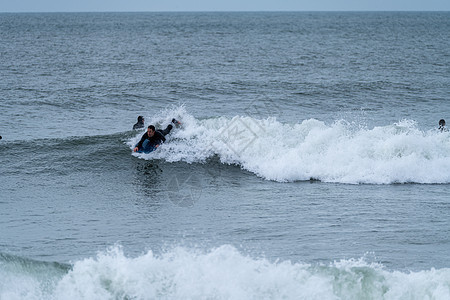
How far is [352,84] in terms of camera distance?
28.7 meters

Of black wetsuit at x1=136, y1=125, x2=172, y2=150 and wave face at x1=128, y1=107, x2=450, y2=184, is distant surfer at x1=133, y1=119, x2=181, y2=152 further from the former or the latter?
wave face at x1=128, y1=107, x2=450, y2=184

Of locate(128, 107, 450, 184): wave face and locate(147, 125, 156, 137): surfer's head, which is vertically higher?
locate(147, 125, 156, 137): surfer's head

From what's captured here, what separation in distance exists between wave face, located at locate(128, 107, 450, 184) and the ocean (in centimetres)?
5

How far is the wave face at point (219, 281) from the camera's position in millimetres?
7008

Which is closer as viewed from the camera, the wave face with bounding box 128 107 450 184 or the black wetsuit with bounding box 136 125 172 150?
the wave face with bounding box 128 107 450 184

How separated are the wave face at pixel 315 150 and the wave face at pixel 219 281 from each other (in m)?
5.78

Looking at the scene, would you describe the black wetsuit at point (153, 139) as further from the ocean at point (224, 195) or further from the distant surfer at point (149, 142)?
the ocean at point (224, 195)

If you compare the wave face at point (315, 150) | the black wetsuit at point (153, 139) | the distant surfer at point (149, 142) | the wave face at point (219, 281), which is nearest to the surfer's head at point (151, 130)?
the distant surfer at point (149, 142)

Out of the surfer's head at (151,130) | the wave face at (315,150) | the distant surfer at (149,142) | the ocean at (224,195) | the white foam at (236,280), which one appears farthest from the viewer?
the distant surfer at (149,142)

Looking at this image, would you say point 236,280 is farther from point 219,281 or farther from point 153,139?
point 153,139

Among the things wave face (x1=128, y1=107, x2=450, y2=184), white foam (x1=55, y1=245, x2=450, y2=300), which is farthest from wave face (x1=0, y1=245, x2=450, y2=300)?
wave face (x1=128, y1=107, x2=450, y2=184)

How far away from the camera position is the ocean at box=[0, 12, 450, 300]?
285 inches

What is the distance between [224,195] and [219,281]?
4970mm

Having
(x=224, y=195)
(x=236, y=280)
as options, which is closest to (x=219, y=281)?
(x=236, y=280)
